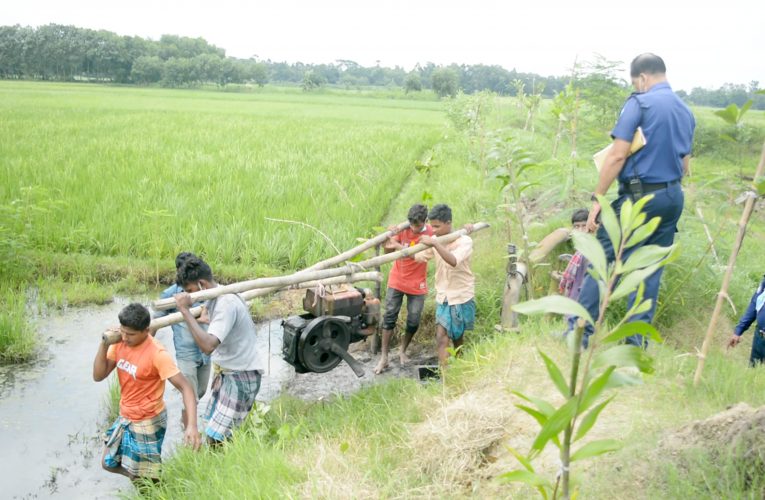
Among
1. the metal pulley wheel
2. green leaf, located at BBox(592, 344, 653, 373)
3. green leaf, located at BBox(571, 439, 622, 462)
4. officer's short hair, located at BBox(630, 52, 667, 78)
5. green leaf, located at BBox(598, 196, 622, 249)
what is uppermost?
officer's short hair, located at BBox(630, 52, 667, 78)

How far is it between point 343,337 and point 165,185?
5.77 meters

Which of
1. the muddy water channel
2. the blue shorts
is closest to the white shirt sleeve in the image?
the muddy water channel

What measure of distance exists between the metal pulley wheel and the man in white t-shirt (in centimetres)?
35

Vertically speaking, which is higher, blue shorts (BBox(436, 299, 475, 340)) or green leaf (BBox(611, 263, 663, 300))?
green leaf (BBox(611, 263, 663, 300))

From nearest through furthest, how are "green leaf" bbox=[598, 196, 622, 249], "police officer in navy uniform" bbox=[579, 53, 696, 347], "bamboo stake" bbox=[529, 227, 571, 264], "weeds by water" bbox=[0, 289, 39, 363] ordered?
"green leaf" bbox=[598, 196, 622, 249], "police officer in navy uniform" bbox=[579, 53, 696, 347], "weeds by water" bbox=[0, 289, 39, 363], "bamboo stake" bbox=[529, 227, 571, 264]

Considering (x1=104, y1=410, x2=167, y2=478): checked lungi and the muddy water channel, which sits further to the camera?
the muddy water channel

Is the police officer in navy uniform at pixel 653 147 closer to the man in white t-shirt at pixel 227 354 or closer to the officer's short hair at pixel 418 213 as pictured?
the officer's short hair at pixel 418 213

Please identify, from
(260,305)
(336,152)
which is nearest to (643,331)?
(260,305)

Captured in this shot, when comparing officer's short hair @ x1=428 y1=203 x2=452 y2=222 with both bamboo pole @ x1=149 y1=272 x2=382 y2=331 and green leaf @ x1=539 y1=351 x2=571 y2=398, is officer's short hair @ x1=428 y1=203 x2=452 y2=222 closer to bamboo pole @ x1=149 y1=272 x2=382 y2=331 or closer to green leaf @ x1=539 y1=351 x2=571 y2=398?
bamboo pole @ x1=149 y1=272 x2=382 y2=331

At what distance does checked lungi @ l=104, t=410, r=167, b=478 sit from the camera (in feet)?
11.1

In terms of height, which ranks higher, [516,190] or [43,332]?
[516,190]

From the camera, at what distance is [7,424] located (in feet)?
14.0

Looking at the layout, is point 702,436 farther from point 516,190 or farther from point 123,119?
point 123,119

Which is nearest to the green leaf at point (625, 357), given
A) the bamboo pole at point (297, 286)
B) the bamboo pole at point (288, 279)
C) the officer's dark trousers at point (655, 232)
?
the officer's dark trousers at point (655, 232)
